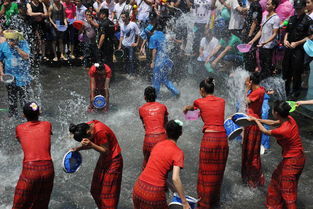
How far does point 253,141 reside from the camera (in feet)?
20.3

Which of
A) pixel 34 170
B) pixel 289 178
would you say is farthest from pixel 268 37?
pixel 34 170

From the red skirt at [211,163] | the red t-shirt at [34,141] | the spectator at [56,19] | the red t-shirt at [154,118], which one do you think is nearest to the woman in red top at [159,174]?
the red skirt at [211,163]

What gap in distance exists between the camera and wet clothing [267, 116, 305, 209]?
5137 millimetres

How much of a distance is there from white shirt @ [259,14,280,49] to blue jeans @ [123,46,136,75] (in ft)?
12.5

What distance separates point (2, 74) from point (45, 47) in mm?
4958

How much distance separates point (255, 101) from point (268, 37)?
14.2 ft

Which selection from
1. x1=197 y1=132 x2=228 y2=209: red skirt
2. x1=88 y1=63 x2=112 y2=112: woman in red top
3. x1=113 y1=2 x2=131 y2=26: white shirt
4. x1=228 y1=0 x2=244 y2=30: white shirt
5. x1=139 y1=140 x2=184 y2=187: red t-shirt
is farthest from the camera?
x1=113 y1=2 x2=131 y2=26: white shirt

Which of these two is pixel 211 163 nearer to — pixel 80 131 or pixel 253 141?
pixel 253 141

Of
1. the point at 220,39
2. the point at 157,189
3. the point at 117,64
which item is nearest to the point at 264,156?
the point at 157,189

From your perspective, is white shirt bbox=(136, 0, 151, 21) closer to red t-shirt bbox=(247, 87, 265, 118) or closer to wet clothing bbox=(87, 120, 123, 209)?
red t-shirt bbox=(247, 87, 265, 118)

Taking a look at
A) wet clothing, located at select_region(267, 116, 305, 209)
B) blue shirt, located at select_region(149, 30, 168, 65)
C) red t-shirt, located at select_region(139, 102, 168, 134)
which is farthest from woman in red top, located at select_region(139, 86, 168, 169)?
blue shirt, located at select_region(149, 30, 168, 65)

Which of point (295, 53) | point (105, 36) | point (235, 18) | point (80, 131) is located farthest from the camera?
point (105, 36)

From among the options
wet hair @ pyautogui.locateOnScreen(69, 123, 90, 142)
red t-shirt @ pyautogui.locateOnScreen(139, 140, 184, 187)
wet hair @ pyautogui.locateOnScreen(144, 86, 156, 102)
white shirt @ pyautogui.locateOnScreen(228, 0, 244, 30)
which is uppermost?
white shirt @ pyautogui.locateOnScreen(228, 0, 244, 30)

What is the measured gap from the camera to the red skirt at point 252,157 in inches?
243
